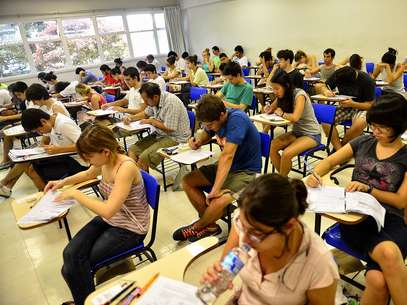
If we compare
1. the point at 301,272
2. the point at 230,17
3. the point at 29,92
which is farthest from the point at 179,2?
the point at 301,272

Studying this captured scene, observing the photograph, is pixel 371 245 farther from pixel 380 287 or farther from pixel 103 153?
pixel 103 153

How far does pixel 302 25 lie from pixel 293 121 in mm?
6121

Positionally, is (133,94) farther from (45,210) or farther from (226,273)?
(226,273)

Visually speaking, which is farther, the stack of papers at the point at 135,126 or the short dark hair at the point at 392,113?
the stack of papers at the point at 135,126

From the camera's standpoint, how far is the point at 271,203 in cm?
93

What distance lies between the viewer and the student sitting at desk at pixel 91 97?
Result: 5.24 meters

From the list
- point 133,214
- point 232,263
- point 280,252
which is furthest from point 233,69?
point 232,263

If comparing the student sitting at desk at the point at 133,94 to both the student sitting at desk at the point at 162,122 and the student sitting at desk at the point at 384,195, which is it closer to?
the student sitting at desk at the point at 162,122

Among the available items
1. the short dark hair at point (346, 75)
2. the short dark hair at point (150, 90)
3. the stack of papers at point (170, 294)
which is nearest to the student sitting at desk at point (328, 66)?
the short dark hair at point (346, 75)

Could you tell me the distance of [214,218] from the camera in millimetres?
2510

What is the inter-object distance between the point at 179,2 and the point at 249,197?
12602 millimetres

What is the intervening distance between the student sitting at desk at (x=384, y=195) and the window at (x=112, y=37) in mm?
10638

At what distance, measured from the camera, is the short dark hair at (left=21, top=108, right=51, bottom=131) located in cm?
286

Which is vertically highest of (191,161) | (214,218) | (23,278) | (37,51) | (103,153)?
(37,51)
